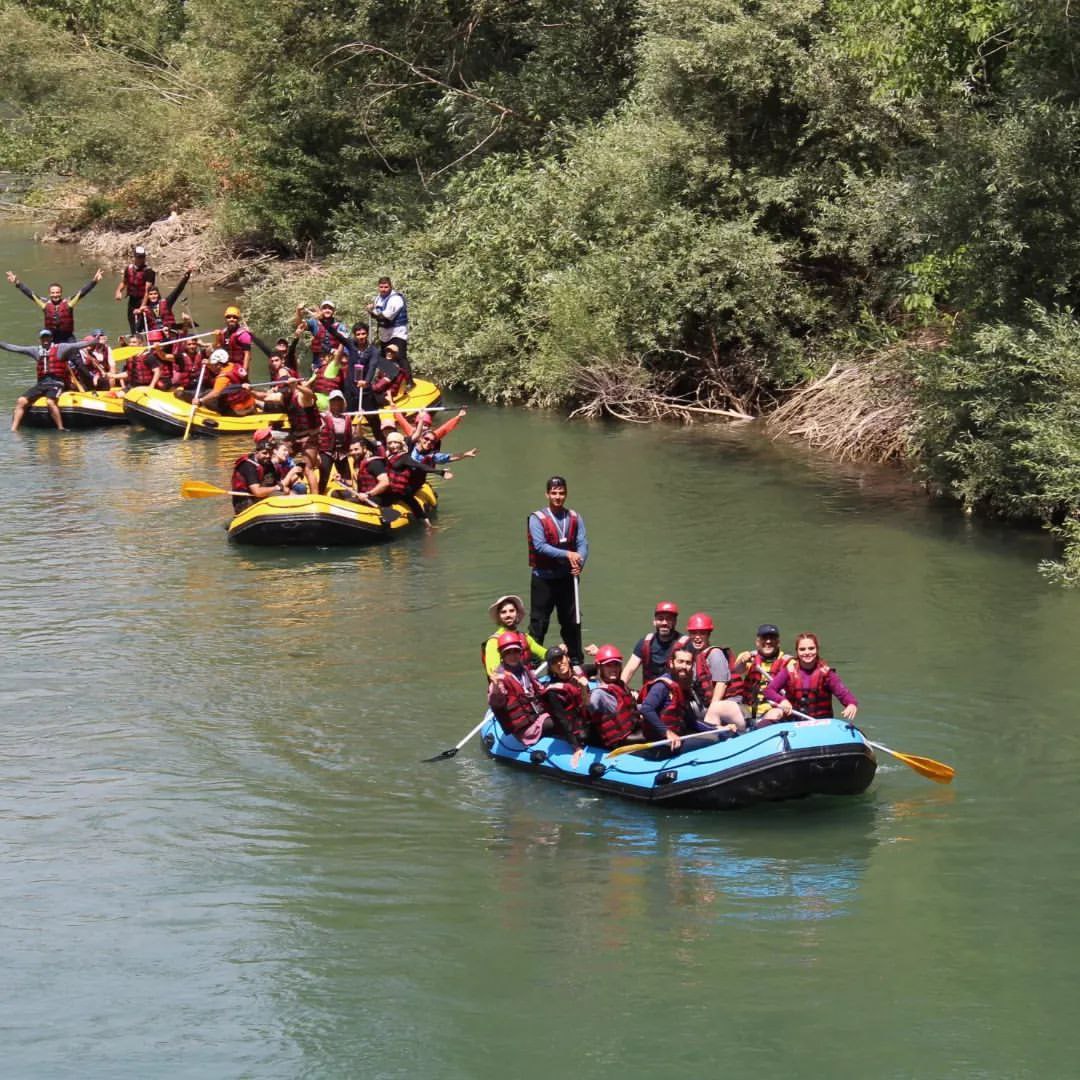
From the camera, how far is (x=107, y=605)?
55.5ft

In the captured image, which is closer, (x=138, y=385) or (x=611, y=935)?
(x=611, y=935)

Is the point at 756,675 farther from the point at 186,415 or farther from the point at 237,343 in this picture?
the point at 186,415

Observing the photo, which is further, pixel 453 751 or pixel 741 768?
pixel 453 751

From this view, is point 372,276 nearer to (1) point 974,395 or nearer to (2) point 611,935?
(1) point 974,395

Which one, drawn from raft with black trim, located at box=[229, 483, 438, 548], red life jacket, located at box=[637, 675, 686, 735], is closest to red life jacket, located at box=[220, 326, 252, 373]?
raft with black trim, located at box=[229, 483, 438, 548]

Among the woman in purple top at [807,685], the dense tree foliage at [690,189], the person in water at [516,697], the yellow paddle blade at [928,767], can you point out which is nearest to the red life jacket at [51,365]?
the dense tree foliage at [690,189]

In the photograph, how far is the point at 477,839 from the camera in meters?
11.8

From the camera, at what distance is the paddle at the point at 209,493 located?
18.9m

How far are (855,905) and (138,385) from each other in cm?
1708

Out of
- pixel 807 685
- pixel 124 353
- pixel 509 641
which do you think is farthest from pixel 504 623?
pixel 124 353

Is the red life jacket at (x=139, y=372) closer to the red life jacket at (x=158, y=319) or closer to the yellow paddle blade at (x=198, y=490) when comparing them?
the red life jacket at (x=158, y=319)

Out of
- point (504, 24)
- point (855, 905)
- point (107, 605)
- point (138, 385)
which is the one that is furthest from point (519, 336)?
point (855, 905)

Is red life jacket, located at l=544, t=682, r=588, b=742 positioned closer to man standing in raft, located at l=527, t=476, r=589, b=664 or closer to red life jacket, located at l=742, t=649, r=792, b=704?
red life jacket, located at l=742, t=649, r=792, b=704

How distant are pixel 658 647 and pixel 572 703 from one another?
31.3 inches
